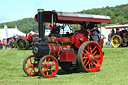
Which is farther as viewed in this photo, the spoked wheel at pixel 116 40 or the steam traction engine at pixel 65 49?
the spoked wheel at pixel 116 40

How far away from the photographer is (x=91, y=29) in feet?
31.2

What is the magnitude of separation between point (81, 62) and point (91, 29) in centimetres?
157

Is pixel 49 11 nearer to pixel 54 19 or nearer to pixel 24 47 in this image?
pixel 54 19

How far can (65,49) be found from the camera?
8680 millimetres

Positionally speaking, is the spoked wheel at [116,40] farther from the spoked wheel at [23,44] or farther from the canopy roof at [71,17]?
the canopy roof at [71,17]

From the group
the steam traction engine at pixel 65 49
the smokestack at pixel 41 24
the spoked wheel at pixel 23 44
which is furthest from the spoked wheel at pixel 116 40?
the smokestack at pixel 41 24

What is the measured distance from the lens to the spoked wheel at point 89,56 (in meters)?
8.58

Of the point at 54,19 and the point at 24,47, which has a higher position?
the point at 54,19

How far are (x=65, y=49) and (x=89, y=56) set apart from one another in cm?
89

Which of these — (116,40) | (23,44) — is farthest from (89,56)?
(23,44)

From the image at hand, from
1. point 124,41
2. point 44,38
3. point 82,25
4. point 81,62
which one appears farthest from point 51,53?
point 124,41

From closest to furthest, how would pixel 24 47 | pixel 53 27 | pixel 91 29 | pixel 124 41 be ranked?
pixel 53 27, pixel 91 29, pixel 124 41, pixel 24 47

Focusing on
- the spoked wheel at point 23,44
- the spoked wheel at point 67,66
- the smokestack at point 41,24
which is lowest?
the spoked wheel at point 67,66

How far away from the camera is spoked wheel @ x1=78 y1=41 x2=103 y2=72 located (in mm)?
8578
